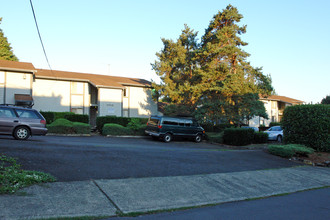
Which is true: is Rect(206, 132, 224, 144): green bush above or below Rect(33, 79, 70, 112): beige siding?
below

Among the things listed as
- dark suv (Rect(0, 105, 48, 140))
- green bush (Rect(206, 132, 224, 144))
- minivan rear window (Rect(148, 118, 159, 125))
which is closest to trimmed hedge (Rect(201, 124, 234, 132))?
green bush (Rect(206, 132, 224, 144))

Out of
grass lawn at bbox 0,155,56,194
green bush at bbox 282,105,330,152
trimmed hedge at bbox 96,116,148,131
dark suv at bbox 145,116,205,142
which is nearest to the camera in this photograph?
grass lawn at bbox 0,155,56,194

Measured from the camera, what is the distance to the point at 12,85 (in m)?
26.8

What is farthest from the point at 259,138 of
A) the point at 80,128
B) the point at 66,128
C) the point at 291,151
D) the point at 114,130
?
the point at 66,128

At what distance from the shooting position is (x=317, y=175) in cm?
1080

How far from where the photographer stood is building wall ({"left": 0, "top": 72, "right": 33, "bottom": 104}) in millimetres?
26516

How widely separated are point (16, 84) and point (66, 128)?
9539mm

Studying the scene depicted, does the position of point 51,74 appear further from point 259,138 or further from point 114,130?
point 259,138

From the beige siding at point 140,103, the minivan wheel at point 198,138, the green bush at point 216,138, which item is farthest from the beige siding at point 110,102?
the green bush at point 216,138

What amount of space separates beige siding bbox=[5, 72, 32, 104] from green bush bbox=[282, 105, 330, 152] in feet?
76.3

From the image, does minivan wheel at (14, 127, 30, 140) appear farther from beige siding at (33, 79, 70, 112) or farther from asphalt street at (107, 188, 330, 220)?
beige siding at (33, 79, 70, 112)

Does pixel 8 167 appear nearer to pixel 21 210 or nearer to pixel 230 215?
pixel 21 210

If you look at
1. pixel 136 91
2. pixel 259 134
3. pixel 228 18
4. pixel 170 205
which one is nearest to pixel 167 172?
pixel 170 205

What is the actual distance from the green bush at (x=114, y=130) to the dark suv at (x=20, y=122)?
9556 mm
